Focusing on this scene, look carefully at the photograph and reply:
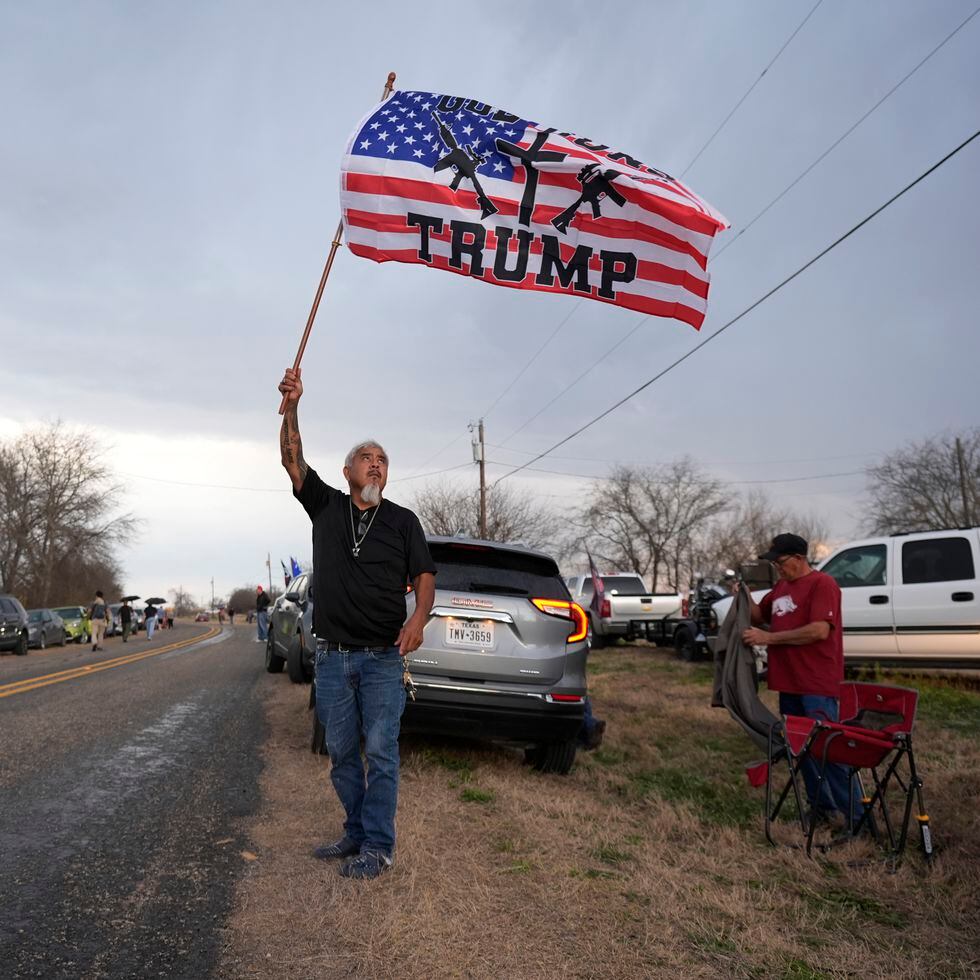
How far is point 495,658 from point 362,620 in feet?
6.70

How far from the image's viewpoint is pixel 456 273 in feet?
17.7

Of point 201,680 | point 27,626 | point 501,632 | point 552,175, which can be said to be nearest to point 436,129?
point 552,175

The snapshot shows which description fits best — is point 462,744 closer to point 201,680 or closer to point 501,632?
point 501,632

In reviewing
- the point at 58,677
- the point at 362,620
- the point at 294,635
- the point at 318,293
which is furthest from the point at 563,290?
the point at 58,677

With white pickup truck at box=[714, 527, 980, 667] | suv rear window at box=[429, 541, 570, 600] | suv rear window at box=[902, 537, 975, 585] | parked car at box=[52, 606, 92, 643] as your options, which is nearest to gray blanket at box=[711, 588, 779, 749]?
suv rear window at box=[429, 541, 570, 600]

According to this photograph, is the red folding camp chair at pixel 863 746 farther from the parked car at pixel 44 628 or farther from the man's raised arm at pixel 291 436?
the parked car at pixel 44 628

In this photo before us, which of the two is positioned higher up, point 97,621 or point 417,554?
point 417,554

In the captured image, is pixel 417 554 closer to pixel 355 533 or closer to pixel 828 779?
pixel 355 533

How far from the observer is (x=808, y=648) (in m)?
5.32

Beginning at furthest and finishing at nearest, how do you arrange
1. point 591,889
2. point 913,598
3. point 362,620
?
1. point 913,598
2. point 362,620
3. point 591,889

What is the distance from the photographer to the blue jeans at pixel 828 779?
16.3 feet

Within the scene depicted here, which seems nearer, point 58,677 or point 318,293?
point 318,293

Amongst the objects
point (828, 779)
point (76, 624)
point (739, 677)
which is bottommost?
point (76, 624)

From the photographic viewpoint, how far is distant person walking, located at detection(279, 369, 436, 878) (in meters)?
3.99
